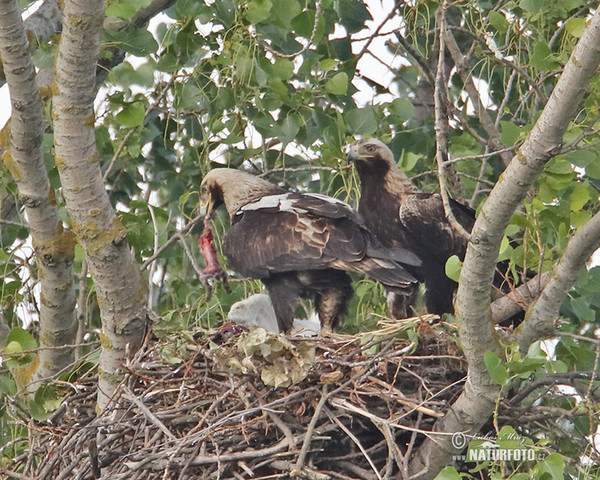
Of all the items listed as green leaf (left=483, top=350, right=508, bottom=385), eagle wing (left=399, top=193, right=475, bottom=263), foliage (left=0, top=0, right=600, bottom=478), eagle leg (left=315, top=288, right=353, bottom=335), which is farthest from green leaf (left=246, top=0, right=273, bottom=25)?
green leaf (left=483, top=350, right=508, bottom=385)

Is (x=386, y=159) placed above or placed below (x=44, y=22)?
below

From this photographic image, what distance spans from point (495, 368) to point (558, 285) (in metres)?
0.57

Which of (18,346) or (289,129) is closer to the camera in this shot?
(18,346)

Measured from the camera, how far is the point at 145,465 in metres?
3.97

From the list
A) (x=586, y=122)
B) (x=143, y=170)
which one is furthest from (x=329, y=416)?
(x=143, y=170)

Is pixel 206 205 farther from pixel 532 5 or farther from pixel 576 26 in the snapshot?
pixel 576 26

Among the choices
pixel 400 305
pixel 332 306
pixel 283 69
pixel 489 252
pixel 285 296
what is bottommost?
pixel 400 305

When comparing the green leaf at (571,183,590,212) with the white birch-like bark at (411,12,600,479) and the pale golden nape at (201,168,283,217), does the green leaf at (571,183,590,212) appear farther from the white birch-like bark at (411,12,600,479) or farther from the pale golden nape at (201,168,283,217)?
the pale golden nape at (201,168,283,217)

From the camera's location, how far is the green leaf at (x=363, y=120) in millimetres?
5383

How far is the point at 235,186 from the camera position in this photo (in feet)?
19.4

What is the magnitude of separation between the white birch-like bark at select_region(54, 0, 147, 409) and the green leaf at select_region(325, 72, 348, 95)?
1.31 meters

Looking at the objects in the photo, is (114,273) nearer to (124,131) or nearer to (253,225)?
(253,225)

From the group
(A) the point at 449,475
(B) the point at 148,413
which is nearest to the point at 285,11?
(B) the point at 148,413

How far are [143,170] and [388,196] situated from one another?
2264 mm
